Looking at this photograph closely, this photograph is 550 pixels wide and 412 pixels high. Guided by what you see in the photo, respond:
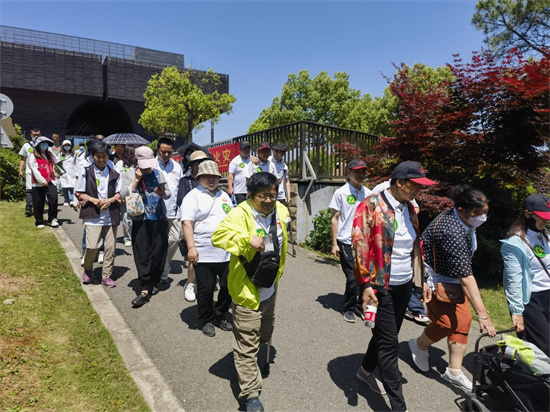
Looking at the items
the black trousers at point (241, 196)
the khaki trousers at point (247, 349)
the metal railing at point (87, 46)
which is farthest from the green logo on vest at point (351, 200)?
the metal railing at point (87, 46)

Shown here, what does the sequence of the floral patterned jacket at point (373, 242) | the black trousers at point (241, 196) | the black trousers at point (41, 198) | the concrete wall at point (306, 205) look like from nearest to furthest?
the floral patterned jacket at point (373, 242), the black trousers at point (241, 196), the black trousers at point (41, 198), the concrete wall at point (306, 205)

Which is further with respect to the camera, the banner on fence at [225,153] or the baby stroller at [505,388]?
the banner on fence at [225,153]

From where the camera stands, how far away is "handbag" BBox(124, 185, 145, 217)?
445 centimetres

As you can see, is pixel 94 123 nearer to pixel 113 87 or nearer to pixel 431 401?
pixel 113 87

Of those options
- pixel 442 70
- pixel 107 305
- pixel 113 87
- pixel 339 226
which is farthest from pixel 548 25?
pixel 113 87

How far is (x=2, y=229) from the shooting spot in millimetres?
7277

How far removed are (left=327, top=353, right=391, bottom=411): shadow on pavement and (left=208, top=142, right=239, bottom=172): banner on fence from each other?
27.4 ft

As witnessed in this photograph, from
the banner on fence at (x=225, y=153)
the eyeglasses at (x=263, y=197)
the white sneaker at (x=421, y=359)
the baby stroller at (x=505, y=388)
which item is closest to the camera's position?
the baby stroller at (x=505, y=388)

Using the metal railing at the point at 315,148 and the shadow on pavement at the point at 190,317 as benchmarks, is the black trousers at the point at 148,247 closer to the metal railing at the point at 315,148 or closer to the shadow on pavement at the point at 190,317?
the shadow on pavement at the point at 190,317

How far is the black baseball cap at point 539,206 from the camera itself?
316cm

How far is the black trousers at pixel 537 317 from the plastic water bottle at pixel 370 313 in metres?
1.68

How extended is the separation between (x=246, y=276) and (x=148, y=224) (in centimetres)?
234

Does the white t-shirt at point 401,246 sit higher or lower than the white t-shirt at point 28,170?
lower

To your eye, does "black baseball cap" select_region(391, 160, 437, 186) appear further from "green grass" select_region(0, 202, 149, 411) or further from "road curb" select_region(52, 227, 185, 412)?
"green grass" select_region(0, 202, 149, 411)
